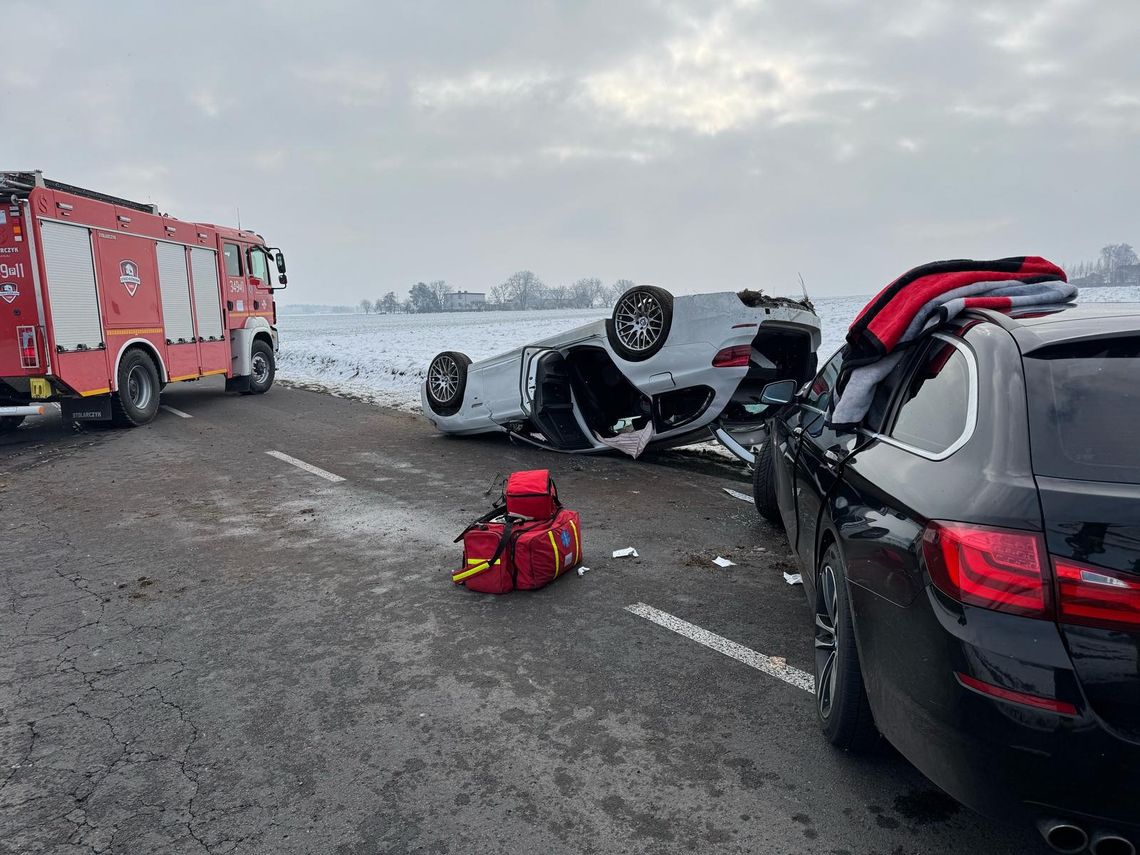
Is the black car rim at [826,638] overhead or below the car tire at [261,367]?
below

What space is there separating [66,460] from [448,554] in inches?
226

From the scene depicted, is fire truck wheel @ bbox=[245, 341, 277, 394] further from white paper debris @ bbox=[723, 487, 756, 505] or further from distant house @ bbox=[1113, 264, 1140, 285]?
distant house @ bbox=[1113, 264, 1140, 285]

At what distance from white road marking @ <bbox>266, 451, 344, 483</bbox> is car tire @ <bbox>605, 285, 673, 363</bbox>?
10.0 ft

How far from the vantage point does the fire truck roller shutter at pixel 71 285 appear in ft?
29.1

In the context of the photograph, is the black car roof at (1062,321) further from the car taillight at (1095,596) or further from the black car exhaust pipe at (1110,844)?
the black car exhaust pipe at (1110,844)

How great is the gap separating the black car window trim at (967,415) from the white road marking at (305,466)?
5.60 m

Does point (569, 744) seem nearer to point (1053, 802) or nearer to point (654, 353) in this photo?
point (1053, 802)

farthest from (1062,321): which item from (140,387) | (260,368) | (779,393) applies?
(260,368)

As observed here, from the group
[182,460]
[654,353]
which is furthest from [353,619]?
[182,460]

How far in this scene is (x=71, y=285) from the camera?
30.2ft

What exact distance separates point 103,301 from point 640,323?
732 cm

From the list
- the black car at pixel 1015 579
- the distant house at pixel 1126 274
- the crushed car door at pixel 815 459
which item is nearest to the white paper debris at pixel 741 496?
the crushed car door at pixel 815 459

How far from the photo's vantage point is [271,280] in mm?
14734

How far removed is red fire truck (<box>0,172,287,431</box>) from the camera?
28.6 ft
